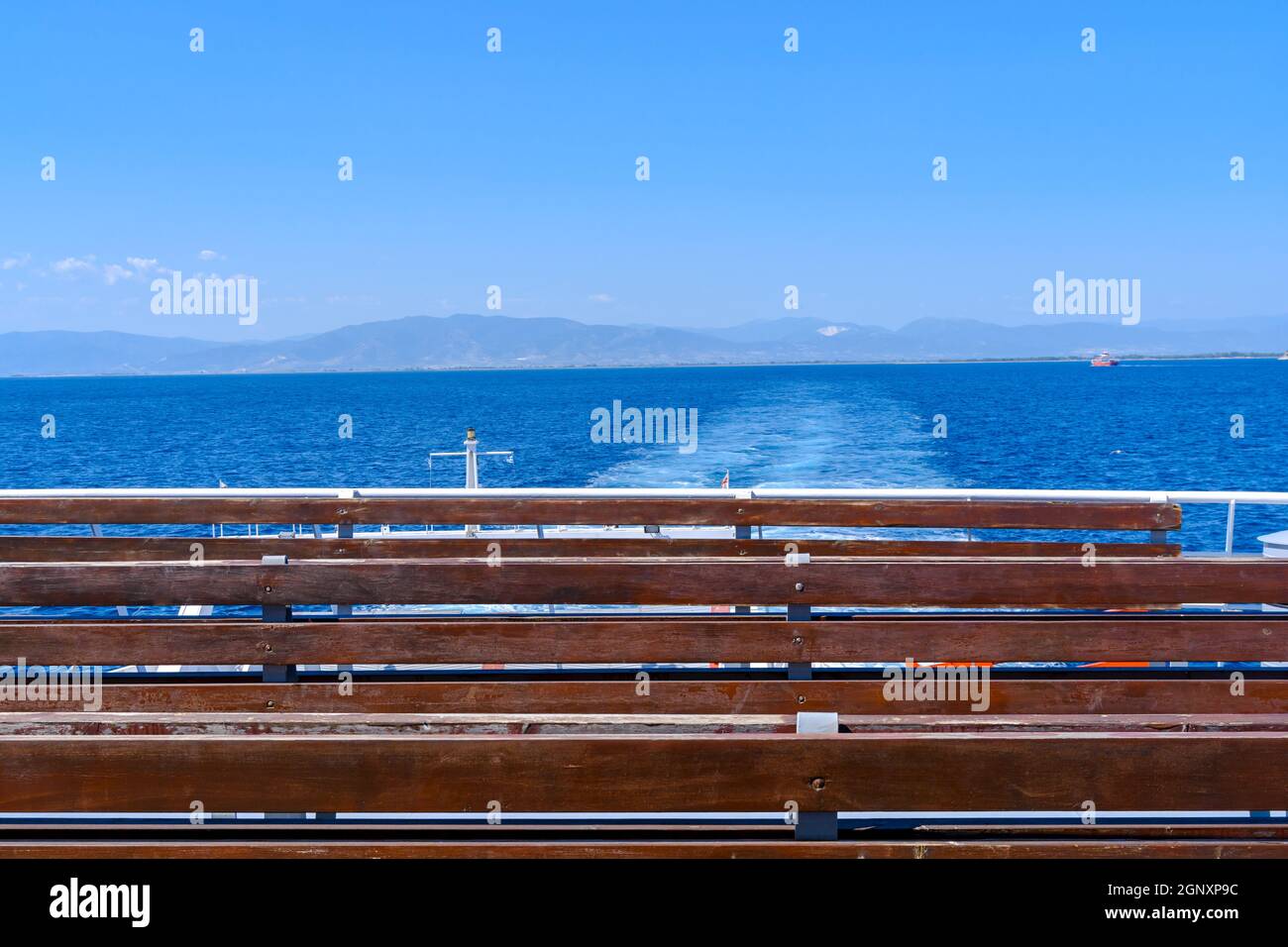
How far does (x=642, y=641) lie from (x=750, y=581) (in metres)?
0.41

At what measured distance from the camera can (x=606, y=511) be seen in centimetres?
584

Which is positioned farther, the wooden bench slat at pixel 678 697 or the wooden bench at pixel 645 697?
the wooden bench slat at pixel 678 697

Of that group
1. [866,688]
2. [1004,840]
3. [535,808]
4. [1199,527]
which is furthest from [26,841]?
[1199,527]

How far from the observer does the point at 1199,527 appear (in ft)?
106

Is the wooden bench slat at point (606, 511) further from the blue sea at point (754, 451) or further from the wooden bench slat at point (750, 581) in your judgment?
the blue sea at point (754, 451)

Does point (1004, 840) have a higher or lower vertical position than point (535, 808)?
lower

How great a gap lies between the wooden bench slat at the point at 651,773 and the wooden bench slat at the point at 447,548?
7.08 feet

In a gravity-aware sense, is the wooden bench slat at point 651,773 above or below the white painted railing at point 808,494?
below

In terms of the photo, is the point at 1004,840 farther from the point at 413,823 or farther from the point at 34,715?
the point at 34,715

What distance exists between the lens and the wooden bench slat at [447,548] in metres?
4.51

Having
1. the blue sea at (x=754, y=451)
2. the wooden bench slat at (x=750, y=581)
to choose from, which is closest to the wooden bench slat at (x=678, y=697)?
the wooden bench slat at (x=750, y=581)

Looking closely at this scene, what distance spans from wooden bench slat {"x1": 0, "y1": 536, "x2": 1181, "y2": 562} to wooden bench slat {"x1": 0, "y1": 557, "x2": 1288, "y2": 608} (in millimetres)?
874

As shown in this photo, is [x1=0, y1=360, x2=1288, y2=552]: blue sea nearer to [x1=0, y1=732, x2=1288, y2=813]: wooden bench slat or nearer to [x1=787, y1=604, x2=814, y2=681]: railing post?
[x1=787, y1=604, x2=814, y2=681]: railing post
